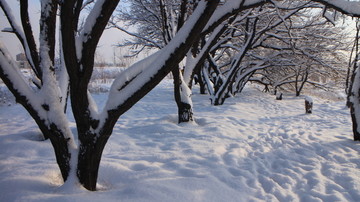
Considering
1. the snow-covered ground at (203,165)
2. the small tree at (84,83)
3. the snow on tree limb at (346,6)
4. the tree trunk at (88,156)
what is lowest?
the snow-covered ground at (203,165)

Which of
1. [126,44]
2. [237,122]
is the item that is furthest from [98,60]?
[237,122]

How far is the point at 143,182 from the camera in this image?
7.29 feet

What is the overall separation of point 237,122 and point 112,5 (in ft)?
14.4

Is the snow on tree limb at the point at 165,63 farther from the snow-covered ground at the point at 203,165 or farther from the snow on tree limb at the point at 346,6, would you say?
the snow on tree limb at the point at 346,6

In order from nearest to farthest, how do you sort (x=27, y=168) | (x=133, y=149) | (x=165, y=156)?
1. (x=27, y=168)
2. (x=165, y=156)
3. (x=133, y=149)

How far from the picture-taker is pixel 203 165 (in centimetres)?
281

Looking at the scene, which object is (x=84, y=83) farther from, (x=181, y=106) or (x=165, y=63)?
(x=181, y=106)

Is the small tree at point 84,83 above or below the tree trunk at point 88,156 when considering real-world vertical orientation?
above

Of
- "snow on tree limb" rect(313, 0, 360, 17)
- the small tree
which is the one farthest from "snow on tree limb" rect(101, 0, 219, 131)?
"snow on tree limb" rect(313, 0, 360, 17)

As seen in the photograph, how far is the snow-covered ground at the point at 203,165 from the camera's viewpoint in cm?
203

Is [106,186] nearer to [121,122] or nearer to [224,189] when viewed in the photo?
[224,189]

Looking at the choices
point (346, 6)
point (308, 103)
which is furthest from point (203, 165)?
point (308, 103)

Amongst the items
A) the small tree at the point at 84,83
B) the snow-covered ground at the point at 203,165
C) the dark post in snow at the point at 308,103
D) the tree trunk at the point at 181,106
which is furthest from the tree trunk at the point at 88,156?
the dark post in snow at the point at 308,103

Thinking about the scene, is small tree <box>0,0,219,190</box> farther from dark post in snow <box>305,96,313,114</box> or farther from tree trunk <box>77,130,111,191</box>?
dark post in snow <box>305,96,313,114</box>
